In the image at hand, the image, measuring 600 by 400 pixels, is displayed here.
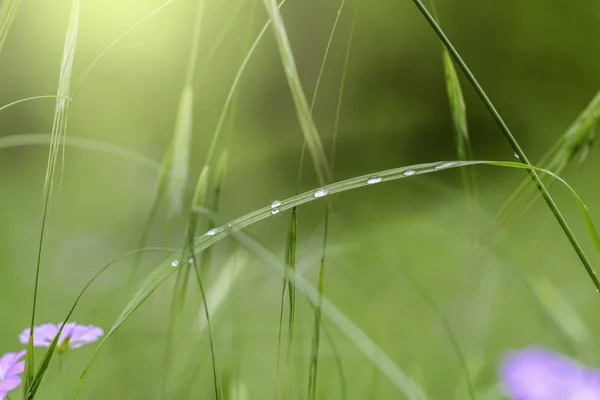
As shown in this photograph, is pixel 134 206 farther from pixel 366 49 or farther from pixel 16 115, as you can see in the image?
pixel 366 49

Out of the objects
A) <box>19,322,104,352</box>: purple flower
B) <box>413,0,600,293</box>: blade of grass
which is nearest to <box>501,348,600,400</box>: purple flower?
<box>413,0,600,293</box>: blade of grass

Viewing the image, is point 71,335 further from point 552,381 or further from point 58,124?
point 552,381

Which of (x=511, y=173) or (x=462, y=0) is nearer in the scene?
(x=511, y=173)

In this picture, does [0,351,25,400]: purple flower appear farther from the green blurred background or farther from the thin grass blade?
the green blurred background

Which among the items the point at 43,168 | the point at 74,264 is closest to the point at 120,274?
the point at 74,264

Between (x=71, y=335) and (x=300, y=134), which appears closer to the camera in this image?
(x=71, y=335)

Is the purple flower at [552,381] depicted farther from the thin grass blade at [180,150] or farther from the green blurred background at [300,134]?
the green blurred background at [300,134]

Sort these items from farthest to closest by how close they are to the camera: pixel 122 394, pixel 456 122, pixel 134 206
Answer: pixel 134 206
pixel 122 394
pixel 456 122

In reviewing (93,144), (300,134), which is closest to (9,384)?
(93,144)
